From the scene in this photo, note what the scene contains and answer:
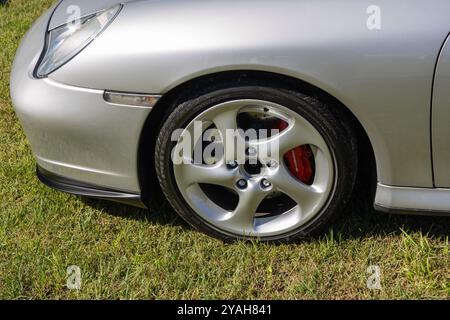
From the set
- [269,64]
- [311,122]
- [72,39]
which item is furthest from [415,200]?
[72,39]

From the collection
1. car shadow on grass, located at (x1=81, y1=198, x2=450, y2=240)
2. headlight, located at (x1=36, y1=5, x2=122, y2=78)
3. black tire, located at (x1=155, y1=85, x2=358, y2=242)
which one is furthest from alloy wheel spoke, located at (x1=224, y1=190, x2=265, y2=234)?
headlight, located at (x1=36, y1=5, x2=122, y2=78)

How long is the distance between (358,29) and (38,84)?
1.24 meters

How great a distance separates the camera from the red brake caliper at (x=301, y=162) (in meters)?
2.29

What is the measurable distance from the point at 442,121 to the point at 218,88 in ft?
2.57

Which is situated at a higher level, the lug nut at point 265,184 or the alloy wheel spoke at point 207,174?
the alloy wheel spoke at point 207,174

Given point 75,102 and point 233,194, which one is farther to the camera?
point 233,194

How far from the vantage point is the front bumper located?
7.38 ft

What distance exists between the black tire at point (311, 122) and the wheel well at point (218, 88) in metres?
0.02

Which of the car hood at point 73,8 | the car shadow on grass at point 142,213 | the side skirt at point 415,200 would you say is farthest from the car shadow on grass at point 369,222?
the car hood at point 73,8

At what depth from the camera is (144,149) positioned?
235 centimetres

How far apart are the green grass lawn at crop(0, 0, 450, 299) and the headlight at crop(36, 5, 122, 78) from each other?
0.72m

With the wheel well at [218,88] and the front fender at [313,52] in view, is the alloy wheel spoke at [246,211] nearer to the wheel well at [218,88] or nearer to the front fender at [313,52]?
the wheel well at [218,88]
